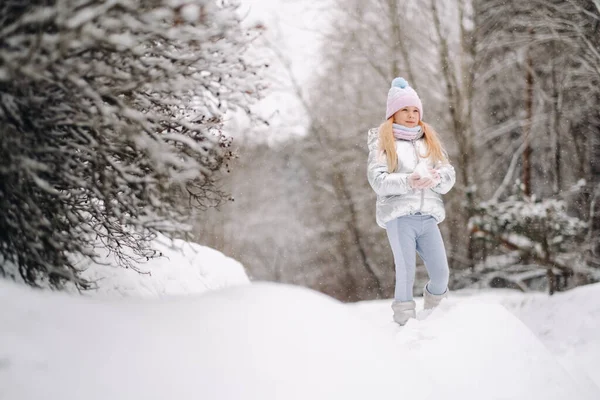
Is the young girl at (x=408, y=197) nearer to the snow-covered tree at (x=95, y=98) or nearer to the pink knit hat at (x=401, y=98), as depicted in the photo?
the pink knit hat at (x=401, y=98)

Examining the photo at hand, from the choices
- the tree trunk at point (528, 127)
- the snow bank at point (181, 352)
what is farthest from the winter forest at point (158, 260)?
the tree trunk at point (528, 127)

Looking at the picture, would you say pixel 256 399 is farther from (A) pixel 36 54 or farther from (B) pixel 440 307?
(B) pixel 440 307

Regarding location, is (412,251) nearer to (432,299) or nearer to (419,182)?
(432,299)

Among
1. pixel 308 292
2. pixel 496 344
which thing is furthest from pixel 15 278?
pixel 496 344

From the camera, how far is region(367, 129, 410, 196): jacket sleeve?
9.51ft

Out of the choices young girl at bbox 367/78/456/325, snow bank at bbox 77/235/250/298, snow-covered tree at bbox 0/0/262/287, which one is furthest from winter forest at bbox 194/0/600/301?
snow-covered tree at bbox 0/0/262/287

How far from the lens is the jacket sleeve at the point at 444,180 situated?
2985mm

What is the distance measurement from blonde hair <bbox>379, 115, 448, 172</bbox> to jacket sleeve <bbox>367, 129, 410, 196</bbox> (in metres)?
0.04

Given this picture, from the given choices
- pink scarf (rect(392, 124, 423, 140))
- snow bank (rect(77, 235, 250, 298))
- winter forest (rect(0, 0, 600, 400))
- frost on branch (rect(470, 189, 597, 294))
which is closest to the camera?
winter forest (rect(0, 0, 600, 400))

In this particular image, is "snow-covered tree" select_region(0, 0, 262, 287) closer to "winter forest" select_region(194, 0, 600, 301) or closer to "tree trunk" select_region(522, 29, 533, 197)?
"winter forest" select_region(194, 0, 600, 301)

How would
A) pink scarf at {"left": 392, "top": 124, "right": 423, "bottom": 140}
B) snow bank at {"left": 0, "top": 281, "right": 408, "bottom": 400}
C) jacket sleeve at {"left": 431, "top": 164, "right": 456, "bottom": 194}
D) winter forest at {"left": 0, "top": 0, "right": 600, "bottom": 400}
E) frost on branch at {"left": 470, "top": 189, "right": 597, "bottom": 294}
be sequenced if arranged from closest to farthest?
snow bank at {"left": 0, "top": 281, "right": 408, "bottom": 400} → winter forest at {"left": 0, "top": 0, "right": 600, "bottom": 400} → jacket sleeve at {"left": 431, "top": 164, "right": 456, "bottom": 194} → pink scarf at {"left": 392, "top": 124, "right": 423, "bottom": 140} → frost on branch at {"left": 470, "top": 189, "right": 597, "bottom": 294}

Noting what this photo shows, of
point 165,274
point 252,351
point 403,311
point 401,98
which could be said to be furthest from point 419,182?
point 165,274

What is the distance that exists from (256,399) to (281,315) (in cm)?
57

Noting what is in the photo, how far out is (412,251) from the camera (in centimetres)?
307
